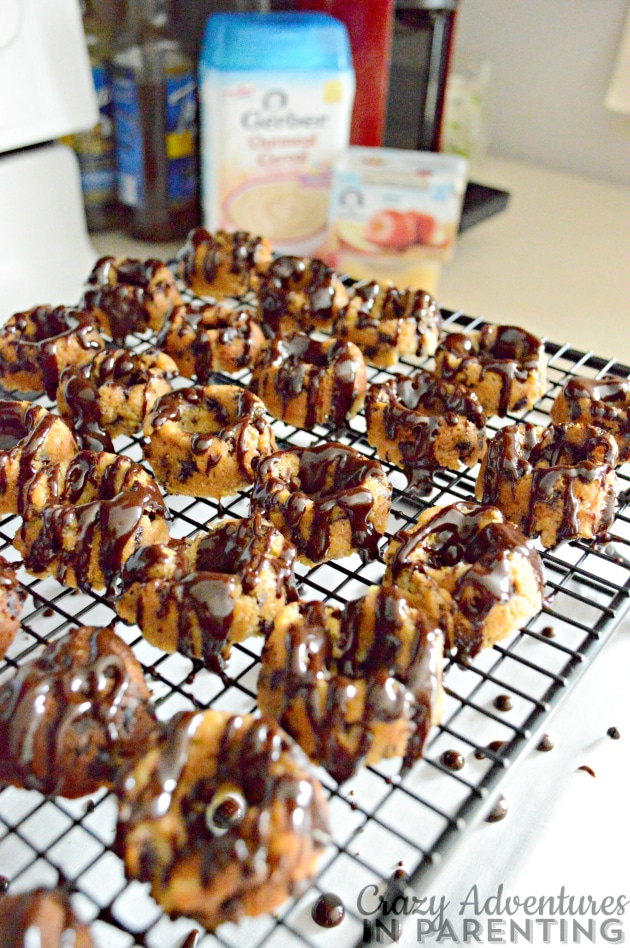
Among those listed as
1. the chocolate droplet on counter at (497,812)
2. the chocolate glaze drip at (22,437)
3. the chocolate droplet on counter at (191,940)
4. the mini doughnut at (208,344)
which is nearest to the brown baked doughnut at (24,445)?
the chocolate glaze drip at (22,437)

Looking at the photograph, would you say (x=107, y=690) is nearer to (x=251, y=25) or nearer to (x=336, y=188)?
(x=336, y=188)

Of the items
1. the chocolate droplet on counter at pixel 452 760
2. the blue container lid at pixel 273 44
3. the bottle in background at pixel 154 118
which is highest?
the blue container lid at pixel 273 44

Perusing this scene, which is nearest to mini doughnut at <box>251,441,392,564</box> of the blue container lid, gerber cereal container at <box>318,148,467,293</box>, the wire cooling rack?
the wire cooling rack

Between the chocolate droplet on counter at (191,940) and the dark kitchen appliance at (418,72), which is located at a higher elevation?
the dark kitchen appliance at (418,72)

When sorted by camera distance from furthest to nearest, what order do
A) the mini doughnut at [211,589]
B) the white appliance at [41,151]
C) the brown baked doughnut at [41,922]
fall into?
the white appliance at [41,151] < the mini doughnut at [211,589] < the brown baked doughnut at [41,922]

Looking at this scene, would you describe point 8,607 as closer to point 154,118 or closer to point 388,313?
point 388,313

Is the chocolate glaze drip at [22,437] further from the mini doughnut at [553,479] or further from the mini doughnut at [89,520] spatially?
the mini doughnut at [553,479]
